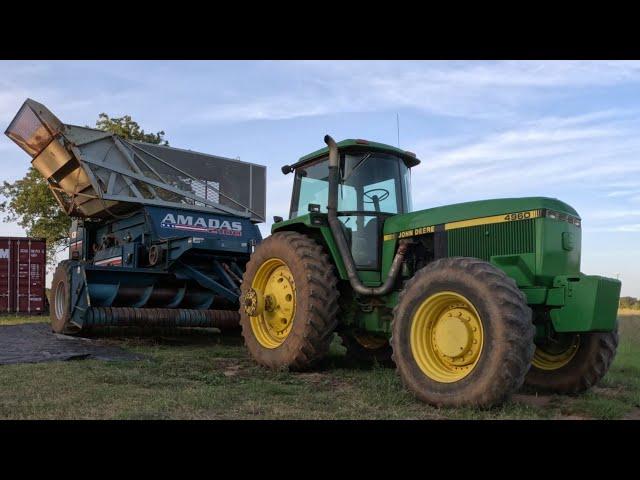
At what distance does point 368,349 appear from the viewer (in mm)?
6902

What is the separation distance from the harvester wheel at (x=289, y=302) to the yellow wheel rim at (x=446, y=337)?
1338 millimetres

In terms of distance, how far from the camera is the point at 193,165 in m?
11.5

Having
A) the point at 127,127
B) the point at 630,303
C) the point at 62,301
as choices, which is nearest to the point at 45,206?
the point at 127,127

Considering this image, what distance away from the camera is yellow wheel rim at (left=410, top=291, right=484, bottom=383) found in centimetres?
432

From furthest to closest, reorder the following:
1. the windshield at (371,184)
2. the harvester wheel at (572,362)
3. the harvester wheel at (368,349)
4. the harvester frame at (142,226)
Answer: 1. the harvester frame at (142,226)
2. the harvester wheel at (368,349)
3. the windshield at (371,184)
4. the harvester wheel at (572,362)

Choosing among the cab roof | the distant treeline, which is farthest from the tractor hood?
the distant treeline

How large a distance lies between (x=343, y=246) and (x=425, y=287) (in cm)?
145

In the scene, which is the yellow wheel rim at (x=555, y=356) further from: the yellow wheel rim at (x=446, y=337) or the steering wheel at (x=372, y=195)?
the steering wheel at (x=372, y=195)

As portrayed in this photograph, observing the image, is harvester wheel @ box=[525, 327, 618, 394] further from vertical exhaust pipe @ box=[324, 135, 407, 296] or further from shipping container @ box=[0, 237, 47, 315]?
shipping container @ box=[0, 237, 47, 315]

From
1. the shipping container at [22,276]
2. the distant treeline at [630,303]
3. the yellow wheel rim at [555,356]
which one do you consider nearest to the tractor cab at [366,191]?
the yellow wheel rim at [555,356]

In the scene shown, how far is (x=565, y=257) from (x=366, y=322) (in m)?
2.04

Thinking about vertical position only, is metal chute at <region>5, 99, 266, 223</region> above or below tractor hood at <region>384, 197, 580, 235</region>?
above

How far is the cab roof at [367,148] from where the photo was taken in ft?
20.2

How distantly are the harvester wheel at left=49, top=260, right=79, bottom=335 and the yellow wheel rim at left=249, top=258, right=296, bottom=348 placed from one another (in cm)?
398
